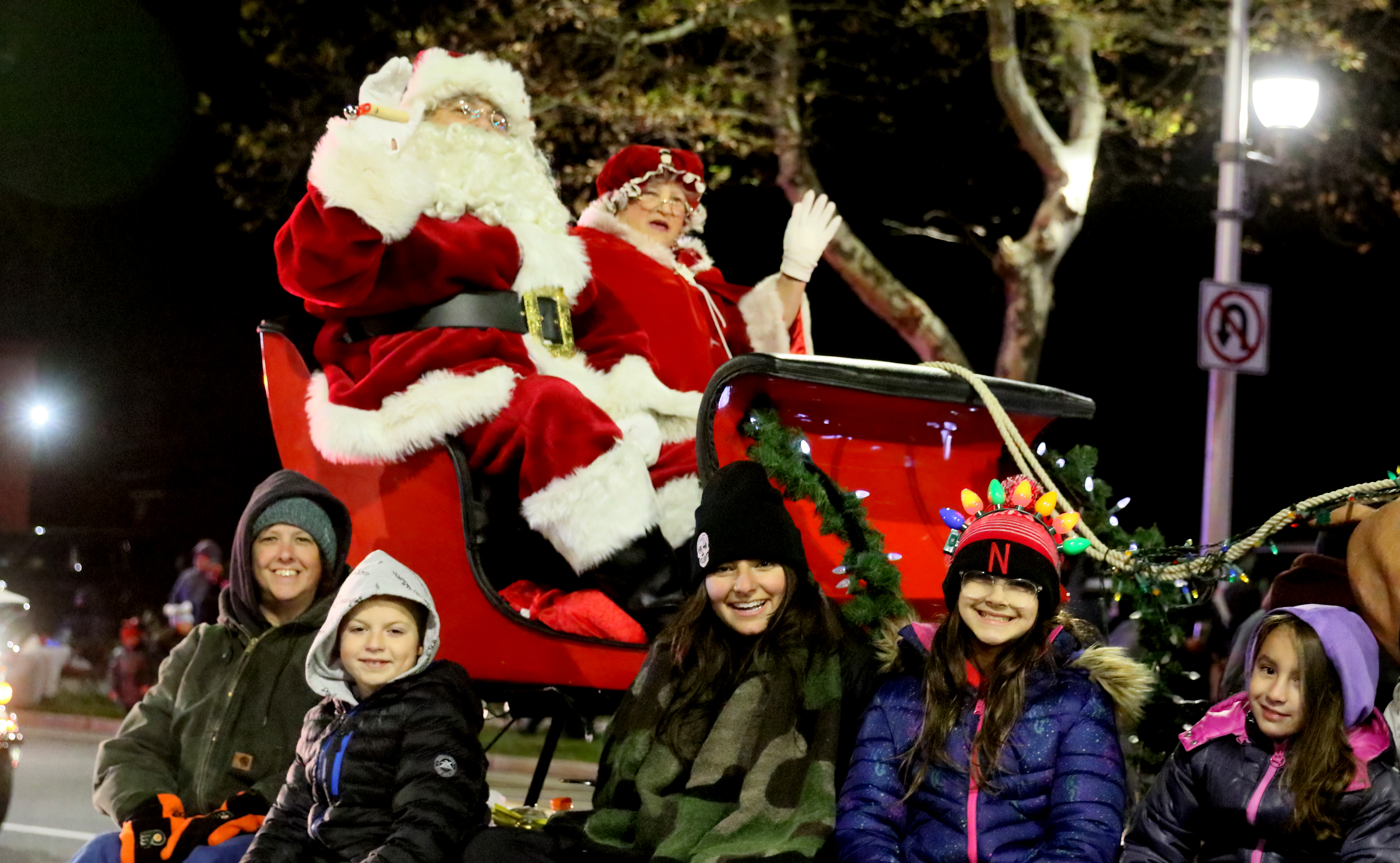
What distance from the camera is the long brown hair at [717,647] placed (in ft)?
12.3

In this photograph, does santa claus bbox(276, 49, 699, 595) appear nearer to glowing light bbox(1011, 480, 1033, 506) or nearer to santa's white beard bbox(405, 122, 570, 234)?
santa's white beard bbox(405, 122, 570, 234)

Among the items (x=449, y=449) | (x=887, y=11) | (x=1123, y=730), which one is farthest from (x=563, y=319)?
(x=887, y=11)

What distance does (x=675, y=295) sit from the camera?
5609 millimetres

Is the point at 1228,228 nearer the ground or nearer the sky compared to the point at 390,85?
nearer the sky

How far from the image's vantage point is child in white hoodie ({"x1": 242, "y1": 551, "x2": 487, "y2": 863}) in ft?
11.9

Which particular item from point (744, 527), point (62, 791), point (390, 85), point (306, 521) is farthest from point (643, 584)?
point (62, 791)

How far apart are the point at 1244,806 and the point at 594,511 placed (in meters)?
2.07

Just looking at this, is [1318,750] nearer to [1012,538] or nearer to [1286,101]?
[1012,538]

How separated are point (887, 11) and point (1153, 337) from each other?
9975 millimetres

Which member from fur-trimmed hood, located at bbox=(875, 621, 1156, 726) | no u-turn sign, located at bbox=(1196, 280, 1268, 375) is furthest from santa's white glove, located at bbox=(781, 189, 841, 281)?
no u-turn sign, located at bbox=(1196, 280, 1268, 375)

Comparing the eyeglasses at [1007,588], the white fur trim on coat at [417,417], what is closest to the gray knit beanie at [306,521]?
the white fur trim on coat at [417,417]

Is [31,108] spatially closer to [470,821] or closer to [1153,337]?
[1153,337]

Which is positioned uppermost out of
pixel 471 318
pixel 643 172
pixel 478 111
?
pixel 478 111

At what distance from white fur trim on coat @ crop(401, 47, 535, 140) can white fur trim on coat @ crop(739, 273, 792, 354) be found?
3.51ft
